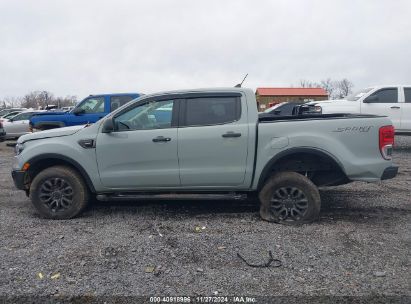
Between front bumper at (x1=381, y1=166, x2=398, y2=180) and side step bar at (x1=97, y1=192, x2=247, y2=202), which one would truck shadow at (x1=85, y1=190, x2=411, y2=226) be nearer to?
side step bar at (x1=97, y1=192, x2=247, y2=202)

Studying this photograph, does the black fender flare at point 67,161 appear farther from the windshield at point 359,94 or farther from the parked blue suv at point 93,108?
the windshield at point 359,94

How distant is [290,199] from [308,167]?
20.5 inches

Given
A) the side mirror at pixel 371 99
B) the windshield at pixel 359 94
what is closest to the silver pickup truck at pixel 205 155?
the side mirror at pixel 371 99

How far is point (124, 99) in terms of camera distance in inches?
430

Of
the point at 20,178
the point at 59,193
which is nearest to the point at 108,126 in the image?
the point at 59,193

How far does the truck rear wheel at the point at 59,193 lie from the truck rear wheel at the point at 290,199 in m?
2.54

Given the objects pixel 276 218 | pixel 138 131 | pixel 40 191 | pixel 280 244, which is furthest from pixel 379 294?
pixel 40 191

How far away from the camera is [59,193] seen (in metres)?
5.18

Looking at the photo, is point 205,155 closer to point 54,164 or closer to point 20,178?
point 54,164

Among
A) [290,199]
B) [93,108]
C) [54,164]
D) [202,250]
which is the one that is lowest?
[202,250]

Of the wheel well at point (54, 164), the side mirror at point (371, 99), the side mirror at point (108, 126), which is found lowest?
the wheel well at point (54, 164)

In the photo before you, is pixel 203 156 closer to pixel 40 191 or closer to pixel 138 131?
pixel 138 131

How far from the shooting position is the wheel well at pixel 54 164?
512 cm

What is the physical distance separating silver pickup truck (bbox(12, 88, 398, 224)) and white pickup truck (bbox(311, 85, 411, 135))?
242 inches
